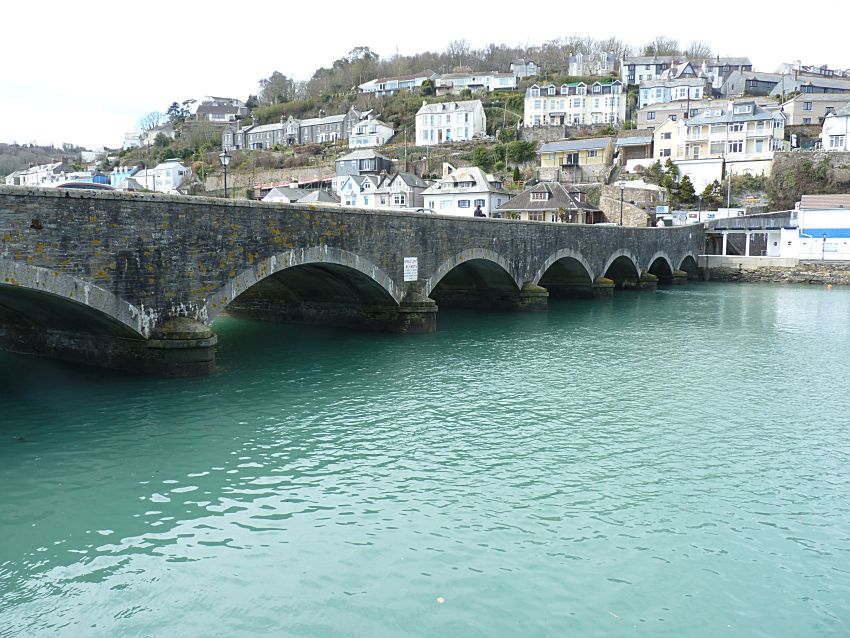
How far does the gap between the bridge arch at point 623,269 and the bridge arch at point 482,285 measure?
12204 mm

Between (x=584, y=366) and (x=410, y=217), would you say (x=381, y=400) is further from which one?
(x=410, y=217)

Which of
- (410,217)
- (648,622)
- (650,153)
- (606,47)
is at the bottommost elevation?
(648,622)

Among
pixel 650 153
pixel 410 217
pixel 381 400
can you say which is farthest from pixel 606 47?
pixel 381 400

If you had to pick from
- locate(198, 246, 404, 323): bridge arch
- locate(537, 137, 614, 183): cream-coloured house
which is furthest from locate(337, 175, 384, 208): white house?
locate(198, 246, 404, 323): bridge arch

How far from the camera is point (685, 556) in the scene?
8.51 m

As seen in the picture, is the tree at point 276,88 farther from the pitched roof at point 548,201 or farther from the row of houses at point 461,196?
the pitched roof at point 548,201

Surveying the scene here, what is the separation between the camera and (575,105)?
99.0 meters

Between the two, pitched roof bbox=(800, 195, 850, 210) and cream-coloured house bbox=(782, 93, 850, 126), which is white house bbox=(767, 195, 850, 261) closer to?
pitched roof bbox=(800, 195, 850, 210)

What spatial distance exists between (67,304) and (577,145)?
72.9 metres

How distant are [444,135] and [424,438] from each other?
292 ft

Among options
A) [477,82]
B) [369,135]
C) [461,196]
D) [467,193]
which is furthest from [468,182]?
[477,82]

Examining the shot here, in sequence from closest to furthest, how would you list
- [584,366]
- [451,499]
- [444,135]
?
[451,499] < [584,366] < [444,135]

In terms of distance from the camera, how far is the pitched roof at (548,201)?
62906 millimetres

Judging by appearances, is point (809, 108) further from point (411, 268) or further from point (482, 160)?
point (411, 268)
